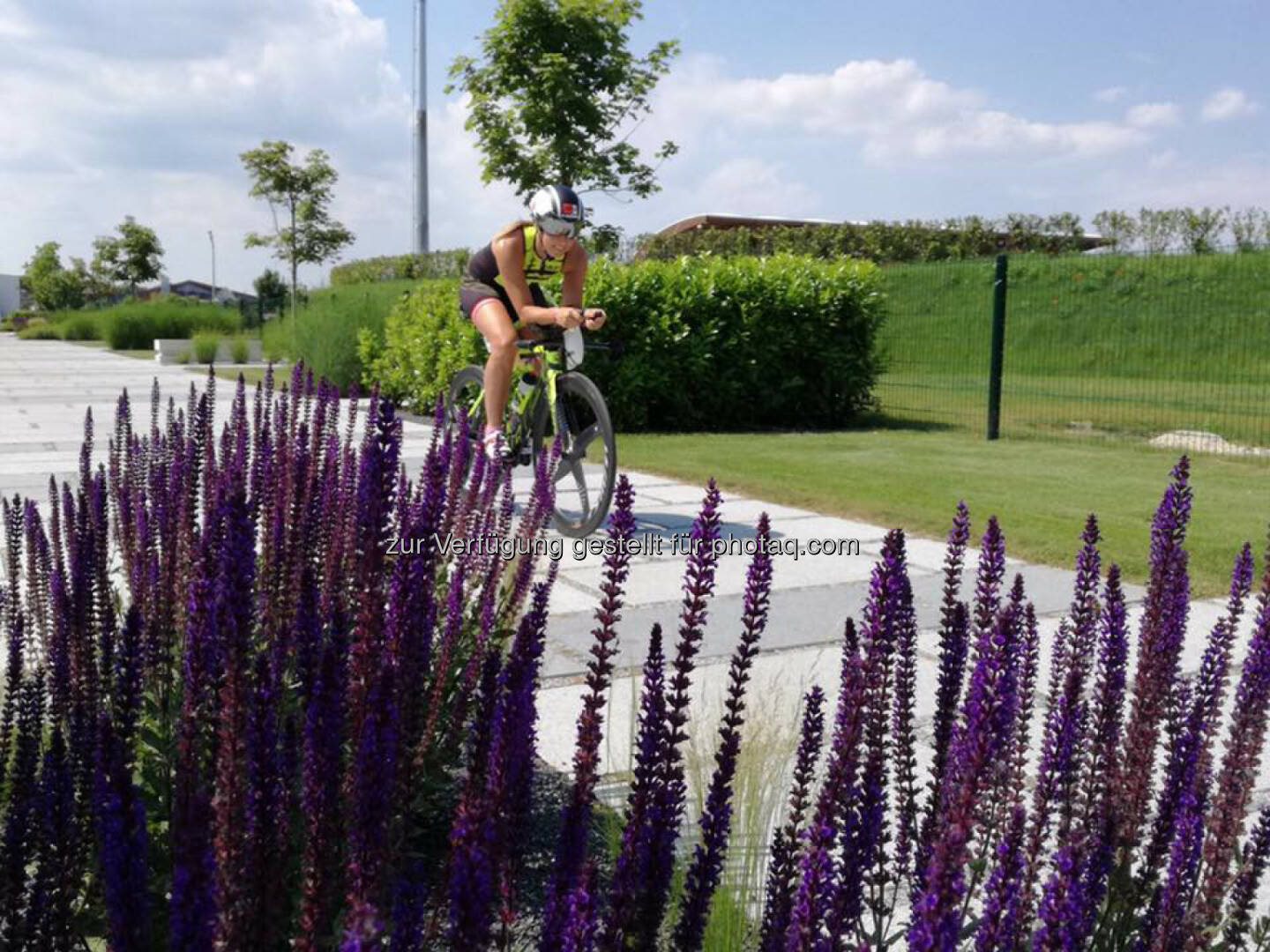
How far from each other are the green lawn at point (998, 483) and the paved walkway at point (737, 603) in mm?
225

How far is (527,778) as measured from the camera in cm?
153

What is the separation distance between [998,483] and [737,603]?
4.57 m

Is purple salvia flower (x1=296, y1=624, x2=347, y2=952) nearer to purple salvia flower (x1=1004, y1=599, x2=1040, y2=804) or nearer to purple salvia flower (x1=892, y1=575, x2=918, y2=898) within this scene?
purple salvia flower (x1=892, y1=575, x2=918, y2=898)

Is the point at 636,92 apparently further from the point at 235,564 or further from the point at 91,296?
the point at 91,296

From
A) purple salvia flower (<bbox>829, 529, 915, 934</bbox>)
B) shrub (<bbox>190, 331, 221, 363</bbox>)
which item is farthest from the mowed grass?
shrub (<bbox>190, 331, 221, 363</bbox>)

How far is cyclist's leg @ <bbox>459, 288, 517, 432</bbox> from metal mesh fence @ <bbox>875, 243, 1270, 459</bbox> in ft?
29.2

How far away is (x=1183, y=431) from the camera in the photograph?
13.4m

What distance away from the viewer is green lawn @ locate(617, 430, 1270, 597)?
664 cm

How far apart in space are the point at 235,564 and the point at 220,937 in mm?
556

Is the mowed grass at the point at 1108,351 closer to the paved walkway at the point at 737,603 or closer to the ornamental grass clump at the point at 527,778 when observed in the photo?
the paved walkway at the point at 737,603

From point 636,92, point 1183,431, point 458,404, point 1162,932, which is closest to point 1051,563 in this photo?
point 458,404

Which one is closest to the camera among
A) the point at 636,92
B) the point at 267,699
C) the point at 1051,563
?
the point at 267,699

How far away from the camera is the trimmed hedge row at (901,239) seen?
2706cm

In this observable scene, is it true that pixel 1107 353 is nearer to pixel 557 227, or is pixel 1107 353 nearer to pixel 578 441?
pixel 578 441
